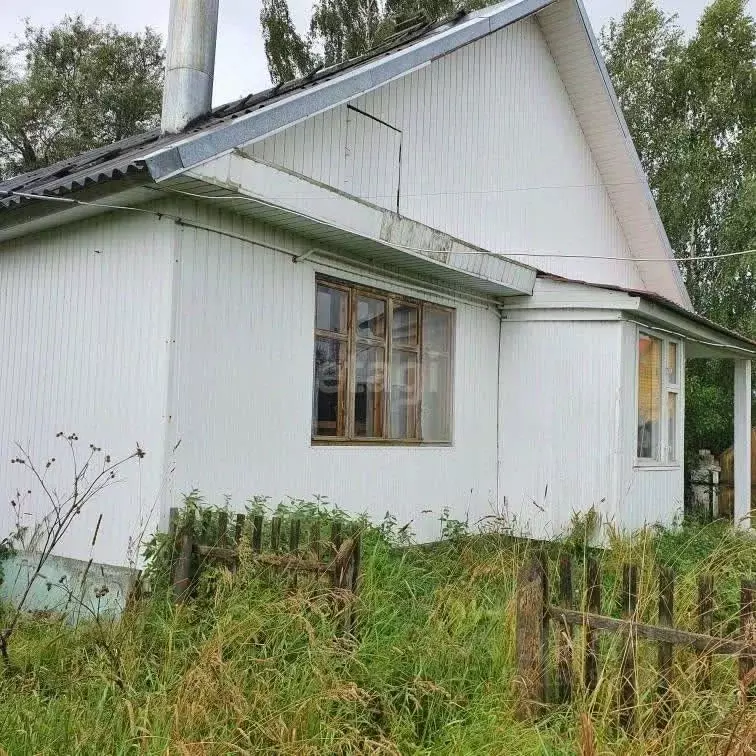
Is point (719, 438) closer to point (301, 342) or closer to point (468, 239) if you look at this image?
point (468, 239)

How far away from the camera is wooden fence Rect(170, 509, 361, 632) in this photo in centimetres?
422

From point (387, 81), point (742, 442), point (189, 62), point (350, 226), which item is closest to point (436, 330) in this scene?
point (350, 226)

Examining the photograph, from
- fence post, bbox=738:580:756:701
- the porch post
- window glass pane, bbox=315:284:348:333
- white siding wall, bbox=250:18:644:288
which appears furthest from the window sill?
the porch post

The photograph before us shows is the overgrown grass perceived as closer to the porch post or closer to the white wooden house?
the white wooden house

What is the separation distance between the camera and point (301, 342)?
21.7ft

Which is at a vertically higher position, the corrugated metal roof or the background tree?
the background tree

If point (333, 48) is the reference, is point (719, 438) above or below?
below

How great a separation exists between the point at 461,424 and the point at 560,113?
4.95 meters

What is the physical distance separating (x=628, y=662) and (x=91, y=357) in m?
4.46

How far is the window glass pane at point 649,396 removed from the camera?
9.14m

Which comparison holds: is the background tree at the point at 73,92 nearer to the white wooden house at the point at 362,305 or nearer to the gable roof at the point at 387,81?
the gable roof at the point at 387,81

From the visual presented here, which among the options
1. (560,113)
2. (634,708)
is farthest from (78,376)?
(560,113)

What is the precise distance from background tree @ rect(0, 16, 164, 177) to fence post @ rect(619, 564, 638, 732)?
24.8m

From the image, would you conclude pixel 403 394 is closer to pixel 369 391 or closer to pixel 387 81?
pixel 369 391
